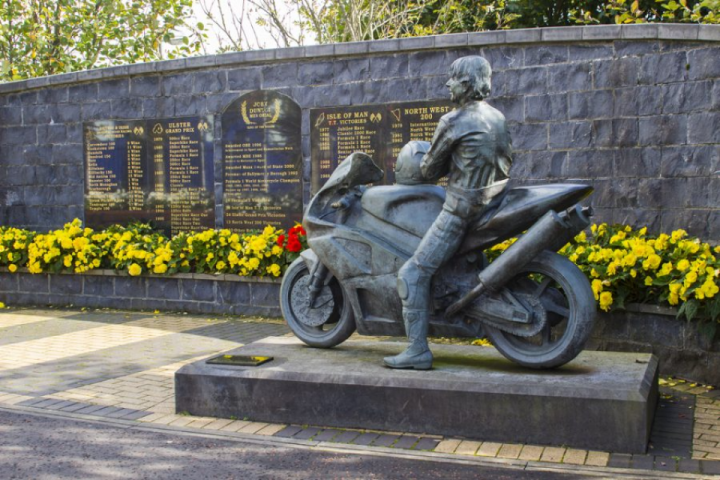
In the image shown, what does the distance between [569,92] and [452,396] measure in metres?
5.08

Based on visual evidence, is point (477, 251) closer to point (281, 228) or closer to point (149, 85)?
point (281, 228)

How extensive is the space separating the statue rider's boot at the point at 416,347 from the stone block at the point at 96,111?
8123 mm

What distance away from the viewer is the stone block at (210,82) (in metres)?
11.2

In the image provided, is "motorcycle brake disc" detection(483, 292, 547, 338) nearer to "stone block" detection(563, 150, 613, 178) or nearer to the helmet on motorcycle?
the helmet on motorcycle

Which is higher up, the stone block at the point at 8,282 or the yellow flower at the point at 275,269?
the yellow flower at the point at 275,269

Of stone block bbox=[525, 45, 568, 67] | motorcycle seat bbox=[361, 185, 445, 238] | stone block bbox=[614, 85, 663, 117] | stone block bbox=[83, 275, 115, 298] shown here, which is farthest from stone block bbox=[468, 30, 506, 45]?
stone block bbox=[83, 275, 115, 298]

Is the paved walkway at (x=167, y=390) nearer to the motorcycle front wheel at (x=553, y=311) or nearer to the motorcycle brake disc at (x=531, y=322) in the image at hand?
the motorcycle front wheel at (x=553, y=311)

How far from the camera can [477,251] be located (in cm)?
559

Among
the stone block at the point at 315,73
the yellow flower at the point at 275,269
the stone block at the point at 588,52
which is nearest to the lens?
the stone block at the point at 588,52

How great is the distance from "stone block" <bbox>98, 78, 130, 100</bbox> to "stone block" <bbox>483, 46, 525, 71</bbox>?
17.5 feet

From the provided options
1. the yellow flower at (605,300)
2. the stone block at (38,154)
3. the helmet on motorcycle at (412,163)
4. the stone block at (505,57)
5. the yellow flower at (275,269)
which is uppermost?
the stone block at (505,57)

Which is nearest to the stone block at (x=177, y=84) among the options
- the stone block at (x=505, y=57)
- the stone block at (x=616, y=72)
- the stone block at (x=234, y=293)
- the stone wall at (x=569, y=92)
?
the stone wall at (x=569, y=92)

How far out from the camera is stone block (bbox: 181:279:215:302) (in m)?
10.4

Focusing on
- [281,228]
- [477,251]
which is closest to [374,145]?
[281,228]
